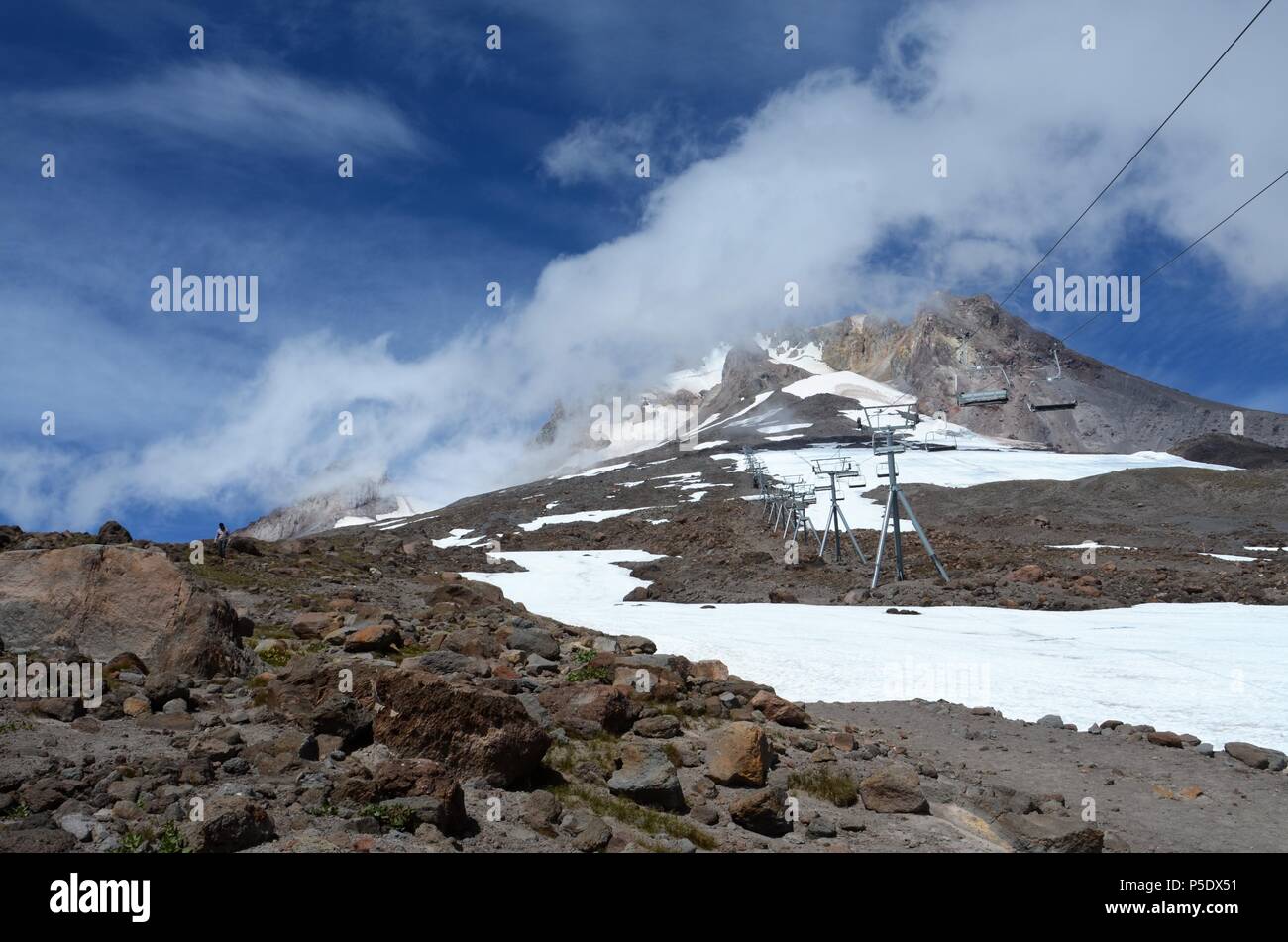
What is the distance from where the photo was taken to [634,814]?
807 cm

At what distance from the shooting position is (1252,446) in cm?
12775

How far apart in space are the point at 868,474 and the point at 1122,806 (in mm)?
86040

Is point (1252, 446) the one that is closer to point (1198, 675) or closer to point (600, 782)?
point (1198, 675)

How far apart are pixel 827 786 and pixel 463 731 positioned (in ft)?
14.9

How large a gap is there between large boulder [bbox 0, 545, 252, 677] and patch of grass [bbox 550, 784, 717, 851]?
644cm

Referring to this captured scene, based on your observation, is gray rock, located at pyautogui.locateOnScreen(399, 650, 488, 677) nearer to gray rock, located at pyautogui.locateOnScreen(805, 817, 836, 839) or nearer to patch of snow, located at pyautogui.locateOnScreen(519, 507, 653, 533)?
gray rock, located at pyautogui.locateOnScreen(805, 817, 836, 839)

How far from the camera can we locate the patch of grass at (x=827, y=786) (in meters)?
9.41

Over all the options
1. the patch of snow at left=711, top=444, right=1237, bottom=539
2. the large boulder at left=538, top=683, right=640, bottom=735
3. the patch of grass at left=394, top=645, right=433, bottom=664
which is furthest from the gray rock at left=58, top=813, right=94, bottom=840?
the patch of snow at left=711, top=444, right=1237, bottom=539

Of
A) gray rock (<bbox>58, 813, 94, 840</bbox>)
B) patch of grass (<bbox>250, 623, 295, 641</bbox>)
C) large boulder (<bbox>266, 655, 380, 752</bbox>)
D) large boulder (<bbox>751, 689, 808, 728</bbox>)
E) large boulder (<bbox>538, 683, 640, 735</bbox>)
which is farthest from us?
patch of grass (<bbox>250, 623, 295, 641</bbox>)

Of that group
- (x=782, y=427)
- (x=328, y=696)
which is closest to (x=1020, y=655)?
(x=328, y=696)

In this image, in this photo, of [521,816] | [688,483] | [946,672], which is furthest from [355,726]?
[688,483]

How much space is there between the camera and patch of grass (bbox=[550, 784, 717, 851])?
25.5ft

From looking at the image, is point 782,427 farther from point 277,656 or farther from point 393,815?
point 393,815
